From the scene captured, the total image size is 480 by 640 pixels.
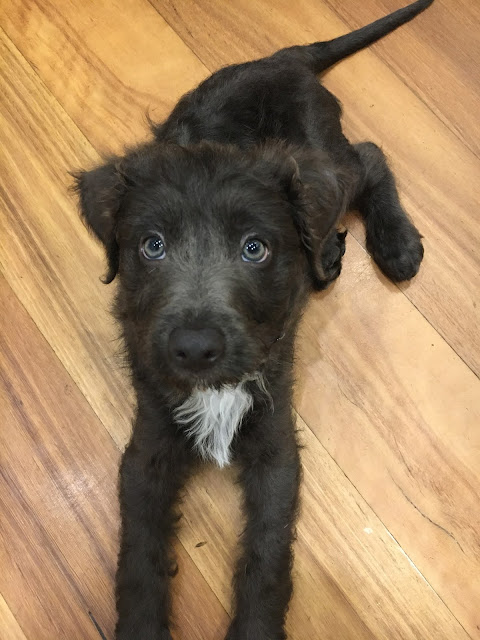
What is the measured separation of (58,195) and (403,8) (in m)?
1.95

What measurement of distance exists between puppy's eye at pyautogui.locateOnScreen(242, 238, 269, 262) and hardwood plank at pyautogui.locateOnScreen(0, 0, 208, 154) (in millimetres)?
1357

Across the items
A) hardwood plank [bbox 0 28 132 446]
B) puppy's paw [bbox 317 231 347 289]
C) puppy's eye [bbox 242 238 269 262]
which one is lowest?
hardwood plank [bbox 0 28 132 446]

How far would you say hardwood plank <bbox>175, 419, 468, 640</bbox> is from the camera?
2637 millimetres

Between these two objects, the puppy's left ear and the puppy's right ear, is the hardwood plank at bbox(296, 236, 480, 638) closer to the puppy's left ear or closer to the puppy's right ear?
the puppy's left ear

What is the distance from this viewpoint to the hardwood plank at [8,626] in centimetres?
262

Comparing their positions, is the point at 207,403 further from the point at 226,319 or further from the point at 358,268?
the point at 358,268

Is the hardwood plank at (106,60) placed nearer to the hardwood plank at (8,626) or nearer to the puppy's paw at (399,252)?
the puppy's paw at (399,252)

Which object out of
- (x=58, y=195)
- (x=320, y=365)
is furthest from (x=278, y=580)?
(x=58, y=195)

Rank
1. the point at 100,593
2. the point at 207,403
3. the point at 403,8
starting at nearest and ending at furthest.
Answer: the point at 207,403 → the point at 100,593 → the point at 403,8

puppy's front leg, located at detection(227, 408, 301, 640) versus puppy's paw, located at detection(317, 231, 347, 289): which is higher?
puppy's paw, located at detection(317, 231, 347, 289)

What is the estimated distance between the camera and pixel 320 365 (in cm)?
296

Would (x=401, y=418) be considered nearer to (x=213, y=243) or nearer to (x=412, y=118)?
(x=213, y=243)

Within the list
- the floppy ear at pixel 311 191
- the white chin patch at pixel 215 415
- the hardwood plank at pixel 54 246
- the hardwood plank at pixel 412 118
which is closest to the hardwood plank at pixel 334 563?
the white chin patch at pixel 215 415

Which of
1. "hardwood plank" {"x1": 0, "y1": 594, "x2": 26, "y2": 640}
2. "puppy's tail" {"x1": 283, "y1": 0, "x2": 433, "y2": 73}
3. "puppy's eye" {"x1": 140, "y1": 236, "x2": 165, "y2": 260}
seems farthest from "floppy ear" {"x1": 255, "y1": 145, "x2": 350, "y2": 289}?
"hardwood plank" {"x1": 0, "y1": 594, "x2": 26, "y2": 640}
